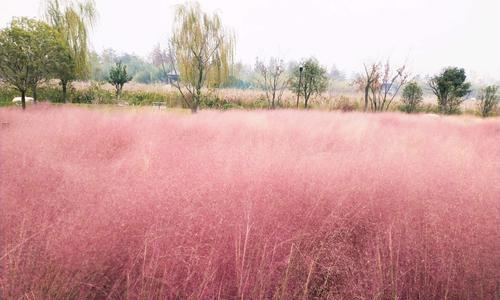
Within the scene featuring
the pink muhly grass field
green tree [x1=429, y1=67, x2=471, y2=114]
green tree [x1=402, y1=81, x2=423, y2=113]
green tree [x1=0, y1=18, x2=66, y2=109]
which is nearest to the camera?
the pink muhly grass field

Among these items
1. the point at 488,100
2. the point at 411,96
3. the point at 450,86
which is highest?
the point at 450,86

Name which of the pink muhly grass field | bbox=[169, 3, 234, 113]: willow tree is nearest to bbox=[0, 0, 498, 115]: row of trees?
bbox=[169, 3, 234, 113]: willow tree

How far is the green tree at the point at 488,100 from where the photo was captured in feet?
59.8

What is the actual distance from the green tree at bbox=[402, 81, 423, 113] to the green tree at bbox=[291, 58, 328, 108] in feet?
19.5

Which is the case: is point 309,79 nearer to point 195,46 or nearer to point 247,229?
point 195,46

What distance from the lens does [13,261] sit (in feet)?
5.31

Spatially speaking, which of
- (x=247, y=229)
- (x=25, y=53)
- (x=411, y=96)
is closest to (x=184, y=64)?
(x=25, y=53)

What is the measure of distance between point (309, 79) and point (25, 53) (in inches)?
570

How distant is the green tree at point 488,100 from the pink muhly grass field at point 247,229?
2024 cm

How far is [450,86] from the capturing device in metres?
17.3

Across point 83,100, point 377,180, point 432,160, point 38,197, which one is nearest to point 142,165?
point 38,197

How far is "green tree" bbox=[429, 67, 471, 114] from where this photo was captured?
1733 cm

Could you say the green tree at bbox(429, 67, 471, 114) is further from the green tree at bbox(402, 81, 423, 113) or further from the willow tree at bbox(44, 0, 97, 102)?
the willow tree at bbox(44, 0, 97, 102)

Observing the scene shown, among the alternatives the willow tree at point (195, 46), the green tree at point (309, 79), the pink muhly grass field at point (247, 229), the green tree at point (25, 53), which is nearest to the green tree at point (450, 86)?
the green tree at point (309, 79)
